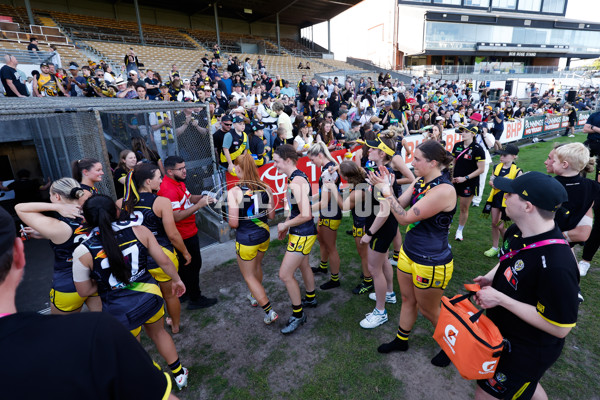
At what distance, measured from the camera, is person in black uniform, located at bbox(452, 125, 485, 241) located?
20.4 feet

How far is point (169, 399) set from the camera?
133 cm

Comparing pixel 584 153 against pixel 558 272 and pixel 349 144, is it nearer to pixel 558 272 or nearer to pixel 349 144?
pixel 558 272

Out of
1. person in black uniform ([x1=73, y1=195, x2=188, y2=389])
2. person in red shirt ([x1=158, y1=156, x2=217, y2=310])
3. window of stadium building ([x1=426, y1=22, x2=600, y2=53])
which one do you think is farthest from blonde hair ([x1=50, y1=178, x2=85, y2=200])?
window of stadium building ([x1=426, y1=22, x2=600, y2=53])

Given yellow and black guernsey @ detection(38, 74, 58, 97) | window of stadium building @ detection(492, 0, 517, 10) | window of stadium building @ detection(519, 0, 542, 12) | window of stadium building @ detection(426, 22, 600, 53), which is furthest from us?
window of stadium building @ detection(519, 0, 542, 12)

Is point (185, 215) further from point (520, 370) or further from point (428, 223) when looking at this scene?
point (520, 370)

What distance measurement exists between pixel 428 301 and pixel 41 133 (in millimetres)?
11264

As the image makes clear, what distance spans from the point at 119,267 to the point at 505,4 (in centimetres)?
6822

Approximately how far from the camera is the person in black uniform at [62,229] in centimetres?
291

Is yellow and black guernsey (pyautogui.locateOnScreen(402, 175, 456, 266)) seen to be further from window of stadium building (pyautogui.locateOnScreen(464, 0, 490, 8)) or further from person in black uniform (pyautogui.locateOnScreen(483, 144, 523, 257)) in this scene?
window of stadium building (pyautogui.locateOnScreen(464, 0, 490, 8))

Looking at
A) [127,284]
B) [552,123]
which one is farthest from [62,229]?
[552,123]

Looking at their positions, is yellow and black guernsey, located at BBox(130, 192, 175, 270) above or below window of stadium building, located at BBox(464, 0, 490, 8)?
below

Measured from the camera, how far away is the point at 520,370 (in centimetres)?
210

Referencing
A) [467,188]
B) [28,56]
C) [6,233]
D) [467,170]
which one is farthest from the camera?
[28,56]

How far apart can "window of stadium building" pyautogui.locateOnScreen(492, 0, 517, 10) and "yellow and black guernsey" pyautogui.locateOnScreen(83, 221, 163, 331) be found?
65632 millimetres
